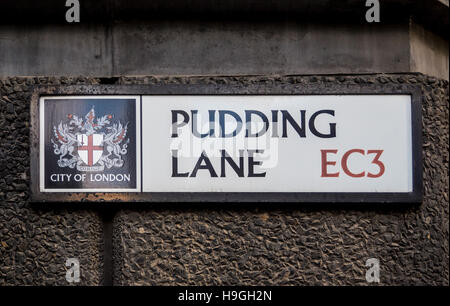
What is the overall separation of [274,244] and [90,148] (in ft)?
5.07

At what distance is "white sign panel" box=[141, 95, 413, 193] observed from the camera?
387 centimetres

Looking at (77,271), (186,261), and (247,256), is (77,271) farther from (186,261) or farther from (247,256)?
(247,256)

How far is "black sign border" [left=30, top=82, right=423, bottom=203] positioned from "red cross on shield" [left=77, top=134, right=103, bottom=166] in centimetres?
25

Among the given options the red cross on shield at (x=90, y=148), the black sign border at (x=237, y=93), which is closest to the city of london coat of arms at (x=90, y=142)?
the red cross on shield at (x=90, y=148)

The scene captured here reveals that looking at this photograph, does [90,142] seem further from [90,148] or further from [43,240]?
[43,240]

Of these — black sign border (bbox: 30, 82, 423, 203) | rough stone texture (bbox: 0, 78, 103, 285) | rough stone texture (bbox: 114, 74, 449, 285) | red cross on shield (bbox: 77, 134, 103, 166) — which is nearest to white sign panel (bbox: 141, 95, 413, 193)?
black sign border (bbox: 30, 82, 423, 203)

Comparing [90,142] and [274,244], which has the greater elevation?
[90,142]

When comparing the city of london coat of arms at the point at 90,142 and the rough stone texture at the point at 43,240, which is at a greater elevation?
the city of london coat of arms at the point at 90,142

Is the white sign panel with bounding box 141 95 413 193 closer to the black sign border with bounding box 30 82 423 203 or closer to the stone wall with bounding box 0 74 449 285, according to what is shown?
the black sign border with bounding box 30 82 423 203

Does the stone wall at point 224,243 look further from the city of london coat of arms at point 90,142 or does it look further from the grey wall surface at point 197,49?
the grey wall surface at point 197,49

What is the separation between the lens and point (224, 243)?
153 inches

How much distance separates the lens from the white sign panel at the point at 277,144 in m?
3.87

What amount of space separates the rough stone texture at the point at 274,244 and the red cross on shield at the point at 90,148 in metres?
0.46

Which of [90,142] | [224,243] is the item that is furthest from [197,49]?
[224,243]
